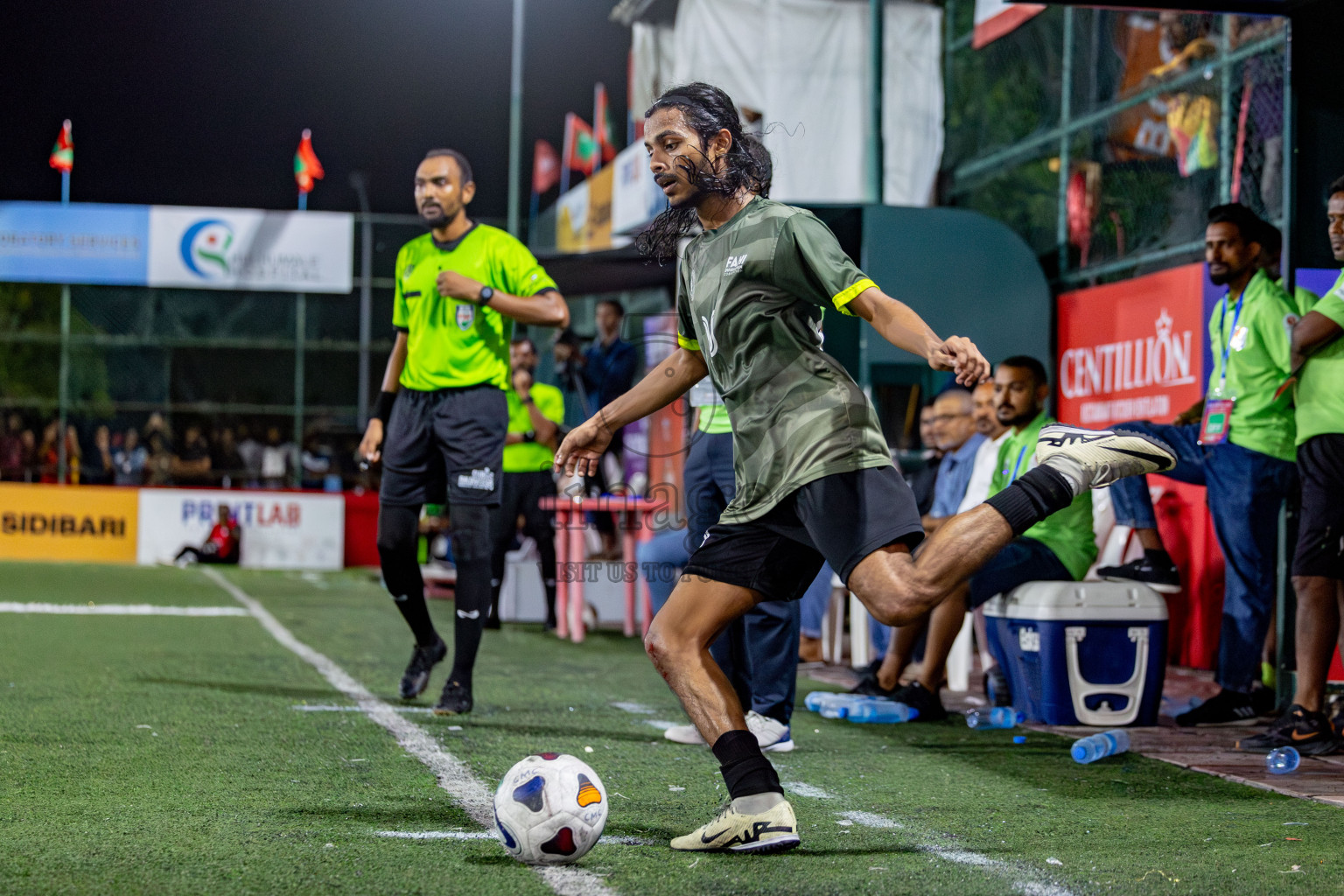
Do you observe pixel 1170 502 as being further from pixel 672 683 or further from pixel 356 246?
pixel 356 246

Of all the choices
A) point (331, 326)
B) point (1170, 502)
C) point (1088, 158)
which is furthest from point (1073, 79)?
point (331, 326)

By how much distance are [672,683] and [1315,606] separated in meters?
3.23

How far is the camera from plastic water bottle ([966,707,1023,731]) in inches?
253

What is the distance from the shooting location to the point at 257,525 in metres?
21.1

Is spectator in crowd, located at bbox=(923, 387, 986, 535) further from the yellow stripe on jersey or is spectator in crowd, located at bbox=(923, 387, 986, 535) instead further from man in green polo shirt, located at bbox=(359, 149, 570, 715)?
the yellow stripe on jersey

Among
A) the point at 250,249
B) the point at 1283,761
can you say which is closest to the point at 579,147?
the point at 250,249

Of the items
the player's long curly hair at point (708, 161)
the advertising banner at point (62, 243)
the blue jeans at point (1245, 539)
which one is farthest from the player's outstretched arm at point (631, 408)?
the advertising banner at point (62, 243)

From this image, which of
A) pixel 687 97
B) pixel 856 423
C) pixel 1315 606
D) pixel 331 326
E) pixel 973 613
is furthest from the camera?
pixel 331 326

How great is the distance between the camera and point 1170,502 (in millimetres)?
9453

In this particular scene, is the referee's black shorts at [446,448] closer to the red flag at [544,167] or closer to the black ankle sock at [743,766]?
the black ankle sock at [743,766]

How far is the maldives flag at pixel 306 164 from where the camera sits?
2961 centimetres

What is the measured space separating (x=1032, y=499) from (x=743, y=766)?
38.3 inches

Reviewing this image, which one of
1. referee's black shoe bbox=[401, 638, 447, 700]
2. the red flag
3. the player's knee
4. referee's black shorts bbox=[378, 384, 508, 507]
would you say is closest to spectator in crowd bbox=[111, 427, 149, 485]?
the red flag

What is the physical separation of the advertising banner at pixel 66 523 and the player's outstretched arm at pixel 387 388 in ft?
51.2
